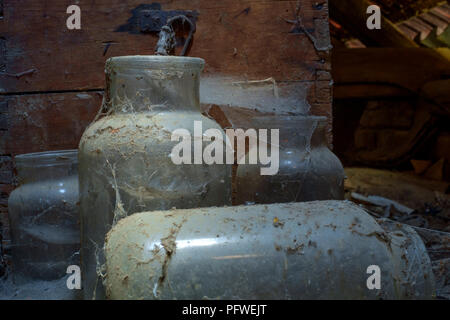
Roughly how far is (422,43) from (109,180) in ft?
13.6

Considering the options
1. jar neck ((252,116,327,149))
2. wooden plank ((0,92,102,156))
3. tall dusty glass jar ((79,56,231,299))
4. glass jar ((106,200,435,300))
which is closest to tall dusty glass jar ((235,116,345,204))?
jar neck ((252,116,327,149))

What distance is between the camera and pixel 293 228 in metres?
0.88

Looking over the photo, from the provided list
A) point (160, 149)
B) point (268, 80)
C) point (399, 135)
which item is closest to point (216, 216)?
point (160, 149)

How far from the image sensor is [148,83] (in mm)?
1175

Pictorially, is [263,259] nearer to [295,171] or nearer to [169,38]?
[295,171]

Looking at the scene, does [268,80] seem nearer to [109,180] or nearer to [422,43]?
[109,180]

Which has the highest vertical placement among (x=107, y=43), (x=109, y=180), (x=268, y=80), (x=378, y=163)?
(x=107, y=43)

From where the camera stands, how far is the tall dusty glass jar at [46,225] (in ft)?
4.38

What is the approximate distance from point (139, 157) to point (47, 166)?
1.43 feet

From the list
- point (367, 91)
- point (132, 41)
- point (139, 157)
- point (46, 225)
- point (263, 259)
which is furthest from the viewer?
point (367, 91)

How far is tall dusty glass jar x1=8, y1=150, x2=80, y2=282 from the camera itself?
52.6 inches

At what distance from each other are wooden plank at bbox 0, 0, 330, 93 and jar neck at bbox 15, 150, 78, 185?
392 mm

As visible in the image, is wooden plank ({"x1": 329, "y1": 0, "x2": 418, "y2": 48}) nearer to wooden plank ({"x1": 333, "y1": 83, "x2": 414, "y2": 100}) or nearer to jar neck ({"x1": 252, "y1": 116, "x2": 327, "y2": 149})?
wooden plank ({"x1": 333, "y1": 83, "x2": 414, "y2": 100})

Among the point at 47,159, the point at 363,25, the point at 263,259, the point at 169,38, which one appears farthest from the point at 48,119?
the point at 363,25
